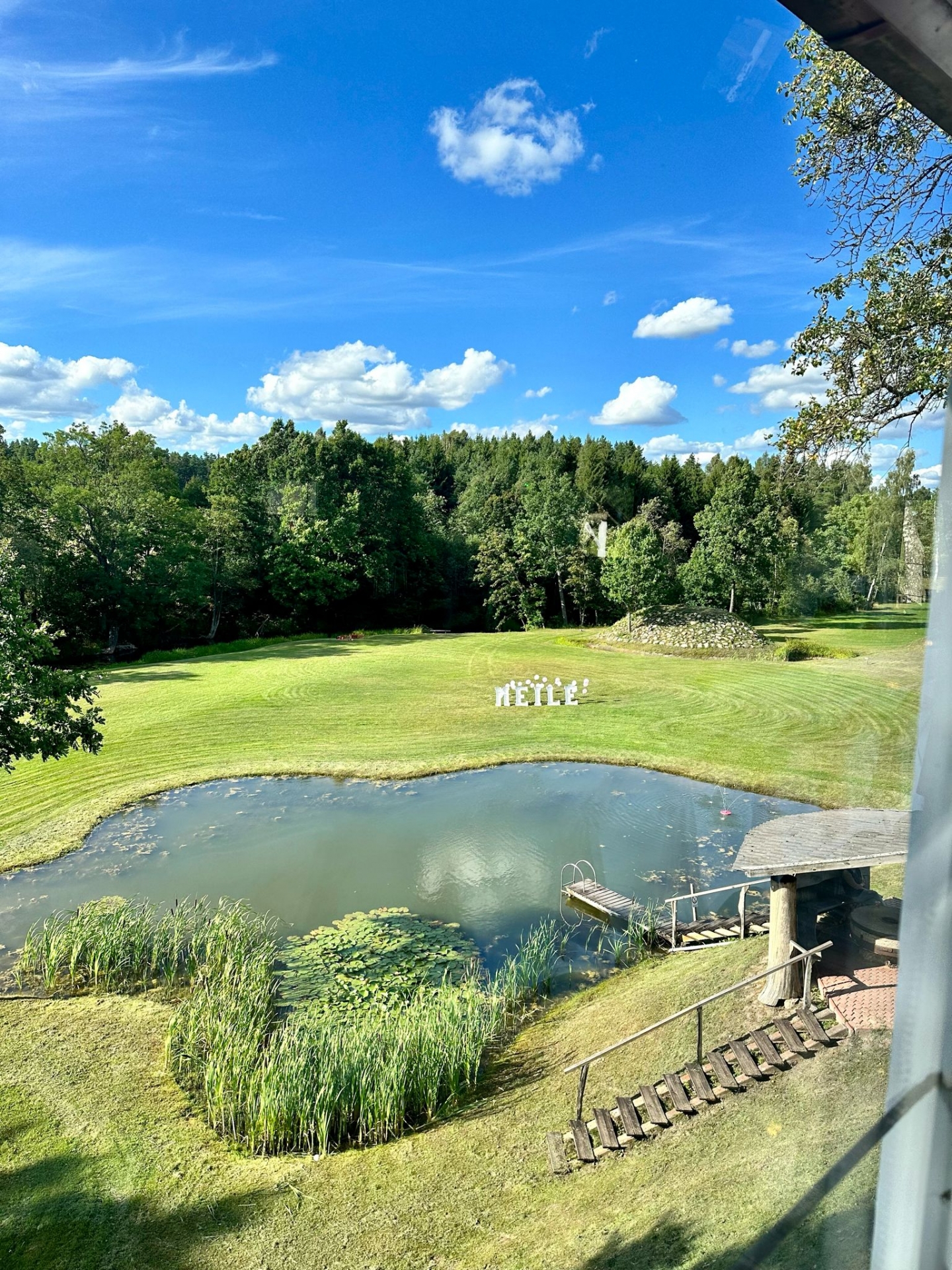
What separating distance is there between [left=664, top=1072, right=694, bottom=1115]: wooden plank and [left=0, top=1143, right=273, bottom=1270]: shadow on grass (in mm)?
907

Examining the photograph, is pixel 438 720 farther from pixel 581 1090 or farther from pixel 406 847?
pixel 581 1090

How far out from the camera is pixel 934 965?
535 millimetres

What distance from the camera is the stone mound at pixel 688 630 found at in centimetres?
372

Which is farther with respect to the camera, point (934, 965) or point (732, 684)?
point (732, 684)

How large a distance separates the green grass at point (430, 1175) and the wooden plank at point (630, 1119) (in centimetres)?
5

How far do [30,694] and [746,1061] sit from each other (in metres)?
2.17

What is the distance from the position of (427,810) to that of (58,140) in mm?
3007

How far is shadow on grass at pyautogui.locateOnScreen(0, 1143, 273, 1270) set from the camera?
1.47 meters

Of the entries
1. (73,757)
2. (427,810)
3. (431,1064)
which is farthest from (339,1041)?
(73,757)

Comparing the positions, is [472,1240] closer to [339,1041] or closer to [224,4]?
[339,1041]

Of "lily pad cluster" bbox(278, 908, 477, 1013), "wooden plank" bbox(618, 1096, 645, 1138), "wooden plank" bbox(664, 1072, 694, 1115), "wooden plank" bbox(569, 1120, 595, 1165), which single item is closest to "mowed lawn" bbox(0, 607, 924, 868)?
"wooden plank" bbox(664, 1072, 694, 1115)

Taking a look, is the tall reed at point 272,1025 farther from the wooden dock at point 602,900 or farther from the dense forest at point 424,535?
the dense forest at point 424,535

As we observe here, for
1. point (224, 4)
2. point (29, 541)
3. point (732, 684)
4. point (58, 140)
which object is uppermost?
point (224, 4)

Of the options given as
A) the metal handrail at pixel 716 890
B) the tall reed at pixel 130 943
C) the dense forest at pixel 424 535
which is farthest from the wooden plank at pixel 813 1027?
the tall reed at pixel 130 943
